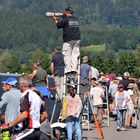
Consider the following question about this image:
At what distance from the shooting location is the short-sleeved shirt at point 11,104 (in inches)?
495

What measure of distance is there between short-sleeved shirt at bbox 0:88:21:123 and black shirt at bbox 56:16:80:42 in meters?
3.97

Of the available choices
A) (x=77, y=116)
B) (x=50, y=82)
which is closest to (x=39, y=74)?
(x=77, y=116)

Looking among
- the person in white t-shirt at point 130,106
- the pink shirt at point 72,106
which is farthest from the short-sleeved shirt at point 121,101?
the pink shirt at point 72,106

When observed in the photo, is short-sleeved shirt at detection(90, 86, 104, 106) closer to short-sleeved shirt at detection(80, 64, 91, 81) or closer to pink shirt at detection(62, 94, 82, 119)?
short-sleeved shirt at detection(80, 64, 91, 81)

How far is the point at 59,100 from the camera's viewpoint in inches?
704

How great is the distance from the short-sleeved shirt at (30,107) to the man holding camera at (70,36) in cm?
550

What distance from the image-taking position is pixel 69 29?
16.3 m

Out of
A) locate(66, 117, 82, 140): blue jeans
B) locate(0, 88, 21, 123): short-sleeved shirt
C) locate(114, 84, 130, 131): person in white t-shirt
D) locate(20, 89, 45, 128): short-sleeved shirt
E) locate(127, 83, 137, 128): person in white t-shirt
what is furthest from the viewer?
locate(127, 83, 137, 128): person in white t-shirt

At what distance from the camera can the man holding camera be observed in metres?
16.3

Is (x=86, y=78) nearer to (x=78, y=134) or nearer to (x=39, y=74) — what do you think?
(x=39, y=74)

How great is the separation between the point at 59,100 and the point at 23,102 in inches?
282

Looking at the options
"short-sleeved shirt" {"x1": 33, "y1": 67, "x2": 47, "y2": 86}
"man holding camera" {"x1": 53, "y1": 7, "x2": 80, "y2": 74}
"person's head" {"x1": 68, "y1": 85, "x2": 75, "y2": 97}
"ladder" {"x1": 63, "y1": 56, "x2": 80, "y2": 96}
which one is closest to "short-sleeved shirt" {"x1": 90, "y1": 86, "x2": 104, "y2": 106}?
"short-sleeved shirt" {"x1": 33, "y1": 67, "x2": 47, "y2": 86}

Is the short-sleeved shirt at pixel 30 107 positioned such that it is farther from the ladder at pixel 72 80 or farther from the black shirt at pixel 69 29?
the ladder at pixel 72 80

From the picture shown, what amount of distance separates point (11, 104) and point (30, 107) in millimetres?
1889
